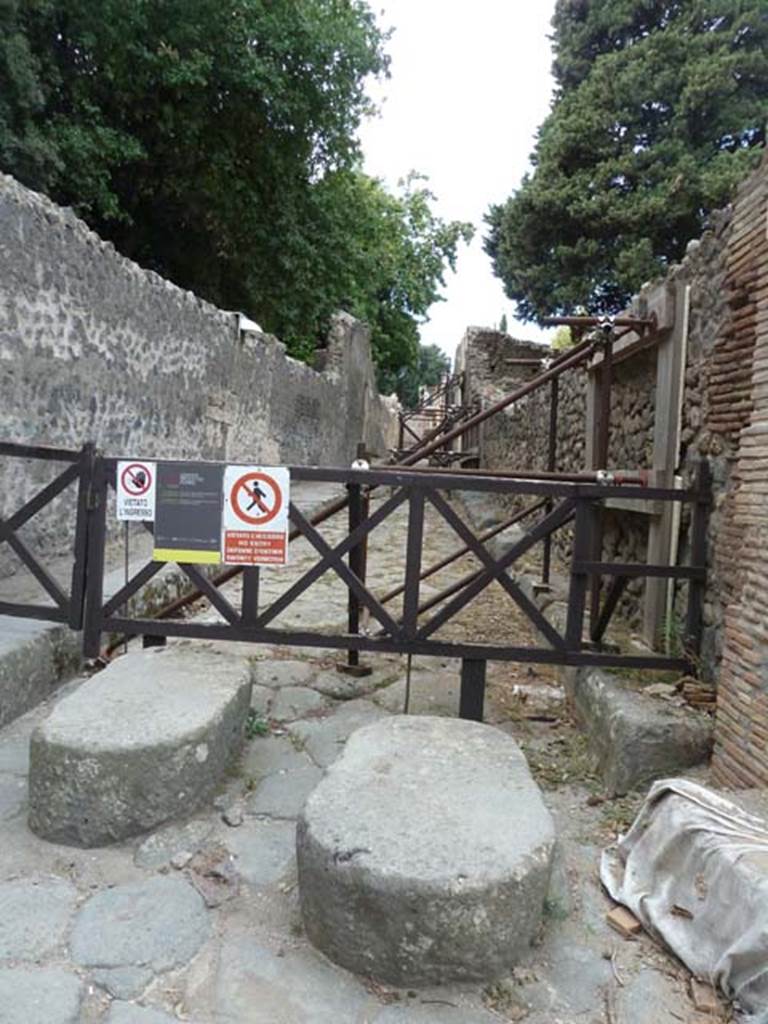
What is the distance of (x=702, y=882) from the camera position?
5.87 ft

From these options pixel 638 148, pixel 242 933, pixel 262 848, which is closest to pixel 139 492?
pixel 262 848

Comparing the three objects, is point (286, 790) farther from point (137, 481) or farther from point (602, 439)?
point (602, 439)

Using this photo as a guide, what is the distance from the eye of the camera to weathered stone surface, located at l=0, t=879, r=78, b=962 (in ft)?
5.83

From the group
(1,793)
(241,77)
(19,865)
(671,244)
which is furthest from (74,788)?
(671,244)

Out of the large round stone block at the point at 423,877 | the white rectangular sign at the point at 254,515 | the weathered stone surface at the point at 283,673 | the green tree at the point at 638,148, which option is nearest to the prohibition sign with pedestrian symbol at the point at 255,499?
the white rectangular sign at the point at 254,515

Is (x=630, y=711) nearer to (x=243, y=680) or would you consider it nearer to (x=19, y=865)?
(x=243, y=680)

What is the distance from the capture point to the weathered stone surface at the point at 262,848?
7.06 ft

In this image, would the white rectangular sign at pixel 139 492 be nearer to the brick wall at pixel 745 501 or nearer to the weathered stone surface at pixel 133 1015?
the weathered stone surface at pixel 133 1015

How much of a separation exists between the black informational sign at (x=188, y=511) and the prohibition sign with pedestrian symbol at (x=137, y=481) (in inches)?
2.0

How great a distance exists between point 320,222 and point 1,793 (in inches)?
428

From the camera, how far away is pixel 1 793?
2.51 m

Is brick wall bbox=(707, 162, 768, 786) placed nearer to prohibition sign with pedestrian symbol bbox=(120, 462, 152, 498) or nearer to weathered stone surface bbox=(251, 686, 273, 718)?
weathered stone surface bbox=(251, 686, 273, 718)

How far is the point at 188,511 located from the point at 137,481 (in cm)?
26

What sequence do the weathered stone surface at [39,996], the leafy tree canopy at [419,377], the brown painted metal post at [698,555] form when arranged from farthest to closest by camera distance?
the leafy tree canopy at [419,377]
the brown painted metal post at [698,555]
the weathered stone surface at [39,996]
